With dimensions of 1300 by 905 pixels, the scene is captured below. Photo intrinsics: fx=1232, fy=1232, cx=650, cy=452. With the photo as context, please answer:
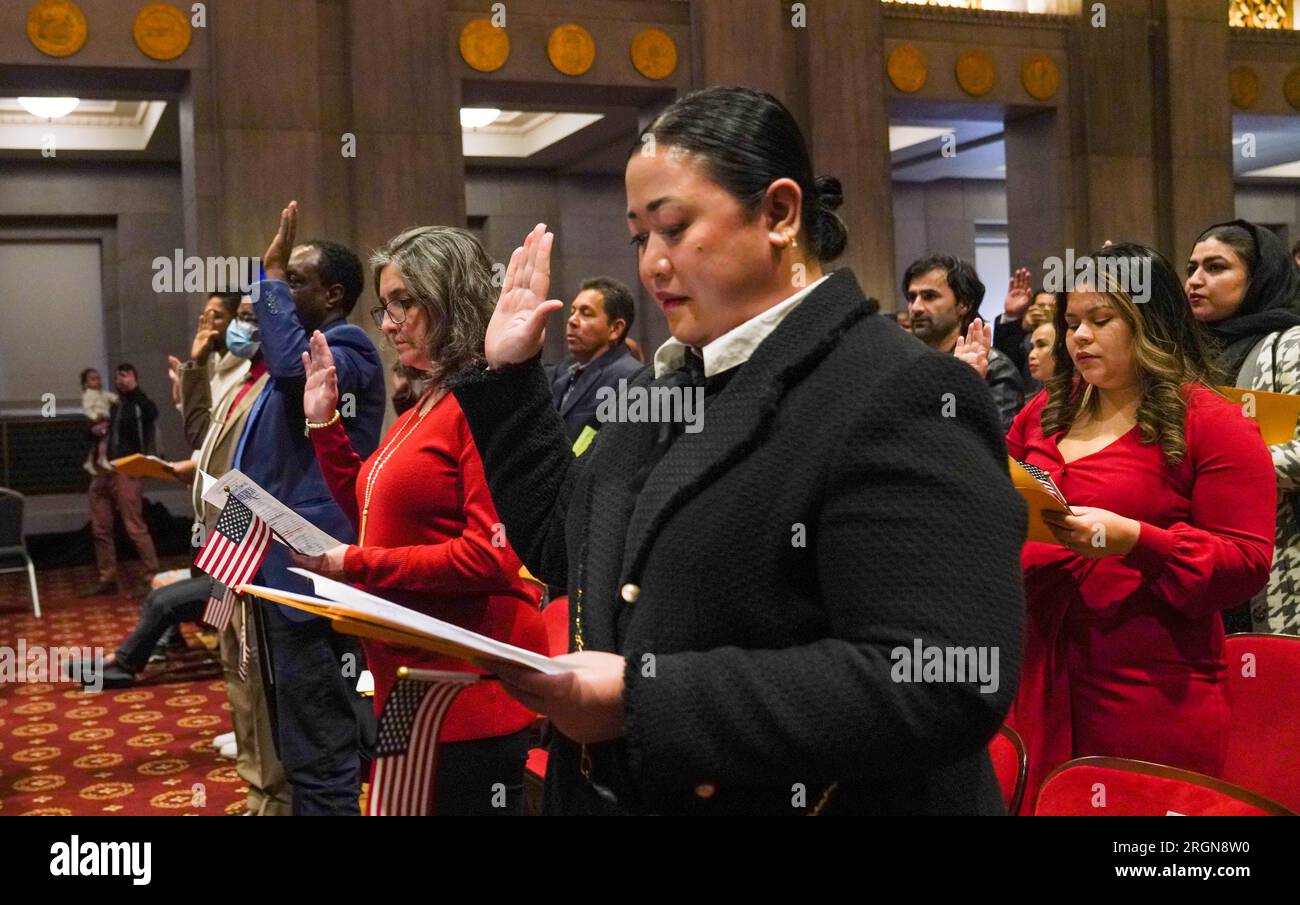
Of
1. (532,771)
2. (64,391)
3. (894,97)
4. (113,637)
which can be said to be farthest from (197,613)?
(64,391)

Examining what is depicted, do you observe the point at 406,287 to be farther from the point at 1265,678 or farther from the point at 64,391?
the point at 64,391

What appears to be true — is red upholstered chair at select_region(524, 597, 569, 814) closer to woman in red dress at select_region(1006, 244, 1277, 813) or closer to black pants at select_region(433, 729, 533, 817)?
black pants at select_region(433, 729, 533, 817)

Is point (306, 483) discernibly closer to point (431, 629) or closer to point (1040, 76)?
point (431, 629)

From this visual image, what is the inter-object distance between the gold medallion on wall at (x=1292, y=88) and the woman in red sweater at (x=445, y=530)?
1157 centimetres

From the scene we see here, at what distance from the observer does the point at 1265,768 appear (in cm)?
225

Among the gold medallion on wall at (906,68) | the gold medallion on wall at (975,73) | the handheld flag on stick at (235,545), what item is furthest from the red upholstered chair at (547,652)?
the gold medallion on wall at (975,73)

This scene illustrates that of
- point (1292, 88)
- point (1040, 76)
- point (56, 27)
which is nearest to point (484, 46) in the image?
point (56, 27)

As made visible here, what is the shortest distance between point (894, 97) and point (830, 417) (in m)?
9.93

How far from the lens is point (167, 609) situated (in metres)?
5.87

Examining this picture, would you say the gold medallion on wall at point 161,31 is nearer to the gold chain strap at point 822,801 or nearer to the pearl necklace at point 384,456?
the pearl necklace at point 384,456

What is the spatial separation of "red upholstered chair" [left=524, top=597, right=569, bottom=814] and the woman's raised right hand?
1.10 m

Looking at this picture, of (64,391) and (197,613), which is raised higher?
(64,391)
